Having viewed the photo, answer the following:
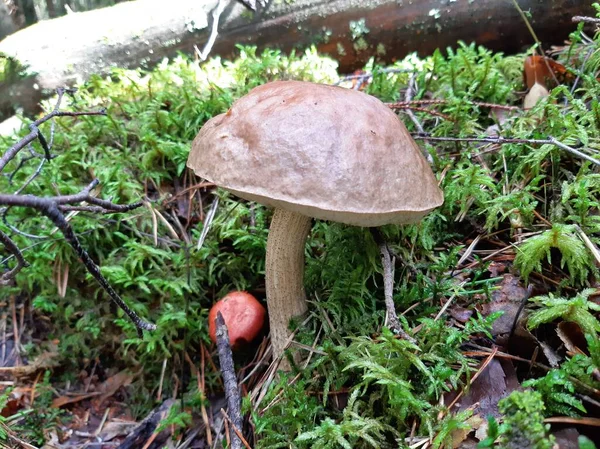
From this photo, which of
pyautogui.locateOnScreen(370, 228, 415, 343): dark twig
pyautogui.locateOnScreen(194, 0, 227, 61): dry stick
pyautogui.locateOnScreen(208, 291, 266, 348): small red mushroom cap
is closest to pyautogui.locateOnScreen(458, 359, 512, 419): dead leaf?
pyautogui.locateOnScreen(370, 228, 415, 343): dark twig

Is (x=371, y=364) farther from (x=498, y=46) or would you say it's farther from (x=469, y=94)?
(x=498, y=46)

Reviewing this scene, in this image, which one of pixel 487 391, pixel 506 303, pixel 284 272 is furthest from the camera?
pixel 284 272

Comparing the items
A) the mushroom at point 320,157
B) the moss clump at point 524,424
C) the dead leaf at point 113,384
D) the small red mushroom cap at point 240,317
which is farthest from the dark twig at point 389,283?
the dead leaf at point 113,384

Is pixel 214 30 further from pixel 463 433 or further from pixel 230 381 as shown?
pixel 463 433

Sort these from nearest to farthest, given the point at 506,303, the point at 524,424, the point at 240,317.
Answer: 1. the point at 524,424
2. the point at 506,303
3. the point at 240,317

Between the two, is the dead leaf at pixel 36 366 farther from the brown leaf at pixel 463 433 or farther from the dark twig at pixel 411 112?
the dark twig at pixel 411 112

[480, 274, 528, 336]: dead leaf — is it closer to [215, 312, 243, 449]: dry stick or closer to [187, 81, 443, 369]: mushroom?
[187, 81, 443, 369]: mushroom

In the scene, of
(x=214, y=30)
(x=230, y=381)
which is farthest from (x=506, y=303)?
(x=214, y=30)
